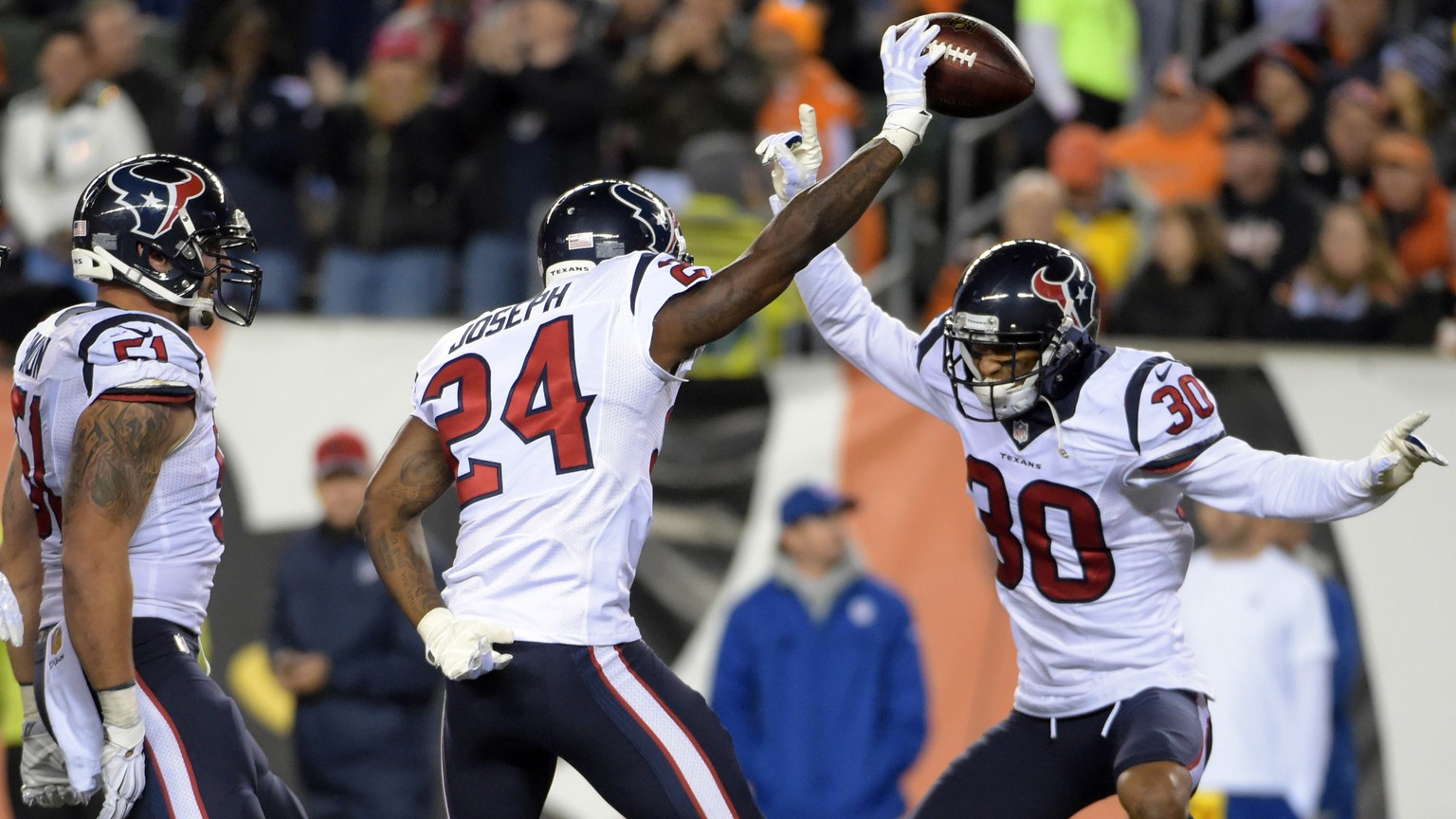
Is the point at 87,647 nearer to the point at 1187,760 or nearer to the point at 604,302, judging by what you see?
the point at 604,302

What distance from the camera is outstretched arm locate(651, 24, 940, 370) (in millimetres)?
4348

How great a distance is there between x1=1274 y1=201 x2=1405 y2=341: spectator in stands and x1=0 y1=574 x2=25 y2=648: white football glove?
5.79 metres

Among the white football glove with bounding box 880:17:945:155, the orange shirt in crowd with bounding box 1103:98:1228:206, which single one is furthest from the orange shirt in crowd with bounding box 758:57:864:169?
the white football glove with bounding box 880:17:945:155

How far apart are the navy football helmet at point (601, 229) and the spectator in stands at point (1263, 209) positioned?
456cm

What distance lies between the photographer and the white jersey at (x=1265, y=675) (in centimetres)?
720


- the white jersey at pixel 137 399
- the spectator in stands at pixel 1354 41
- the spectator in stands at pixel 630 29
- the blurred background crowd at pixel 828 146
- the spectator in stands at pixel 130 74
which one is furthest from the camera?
the spectator in stands at pixel 630 29

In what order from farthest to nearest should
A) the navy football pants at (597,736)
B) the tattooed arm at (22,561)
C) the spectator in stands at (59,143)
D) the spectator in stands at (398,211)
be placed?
the spectator in stands at (398,211)
the spectator in stands at (59,143)
the tattooed arm at (22,561)
the navy football pants at (597,736)

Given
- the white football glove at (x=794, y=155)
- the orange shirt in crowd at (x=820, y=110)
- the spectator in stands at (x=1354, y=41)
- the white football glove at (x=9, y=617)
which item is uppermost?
the spectator in stands at (x=1354, y=41)

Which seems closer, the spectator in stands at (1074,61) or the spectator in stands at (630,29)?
the spectator in stands at (1074,61)

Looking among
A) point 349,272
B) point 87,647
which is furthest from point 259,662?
point 87,647

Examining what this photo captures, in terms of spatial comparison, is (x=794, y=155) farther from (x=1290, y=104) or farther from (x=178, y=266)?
(x=1290, y=104)

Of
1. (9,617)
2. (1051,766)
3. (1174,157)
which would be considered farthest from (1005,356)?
(1174,157)

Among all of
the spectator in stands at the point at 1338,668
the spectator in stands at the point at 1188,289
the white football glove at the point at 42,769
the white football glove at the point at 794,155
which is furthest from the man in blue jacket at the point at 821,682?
the white football glove at the point at 42,769

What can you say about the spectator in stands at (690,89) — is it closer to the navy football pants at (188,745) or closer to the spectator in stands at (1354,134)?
the spectator in stands at (1354,134)
